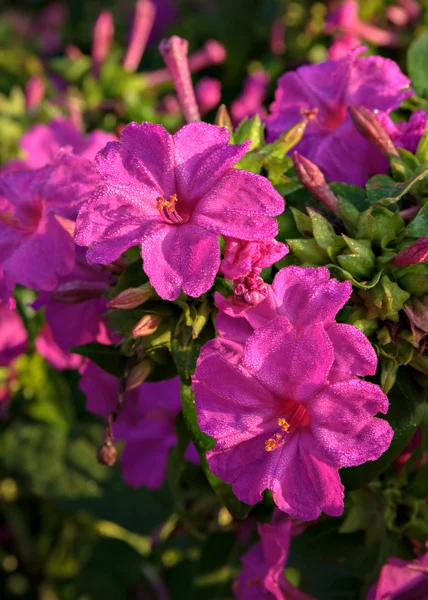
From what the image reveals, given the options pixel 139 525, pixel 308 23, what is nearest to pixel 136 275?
pixel 139 525

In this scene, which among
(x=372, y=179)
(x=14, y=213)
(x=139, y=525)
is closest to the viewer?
(x=372, y=179)

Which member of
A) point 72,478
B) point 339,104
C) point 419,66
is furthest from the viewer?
point 72,478

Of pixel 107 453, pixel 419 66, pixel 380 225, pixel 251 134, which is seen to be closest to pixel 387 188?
pixel 380 225

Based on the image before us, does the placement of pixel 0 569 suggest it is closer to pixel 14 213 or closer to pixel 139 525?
pixel 139 525

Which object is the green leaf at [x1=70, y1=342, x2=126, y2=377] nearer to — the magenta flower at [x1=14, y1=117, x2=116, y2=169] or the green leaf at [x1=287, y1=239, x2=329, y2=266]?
the green leaf at [x1=287, y1=239, x2=329, y2=266]

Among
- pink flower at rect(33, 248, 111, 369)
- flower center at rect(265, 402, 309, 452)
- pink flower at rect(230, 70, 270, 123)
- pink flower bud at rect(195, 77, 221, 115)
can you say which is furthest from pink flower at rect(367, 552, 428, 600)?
Answer: pink flower bud at rect(195, 77, 221, 115)

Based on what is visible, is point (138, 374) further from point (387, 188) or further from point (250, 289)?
point (387, 188)

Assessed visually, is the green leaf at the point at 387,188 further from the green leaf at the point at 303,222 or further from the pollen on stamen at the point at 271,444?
the pollen on stamen at the point at 271,444
